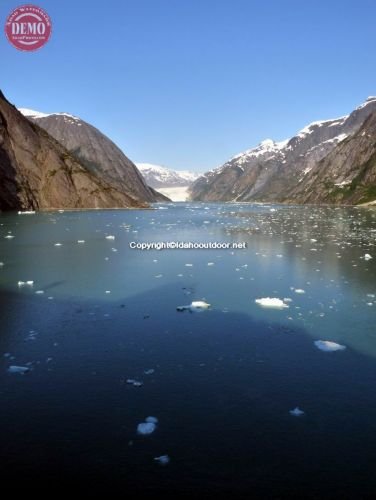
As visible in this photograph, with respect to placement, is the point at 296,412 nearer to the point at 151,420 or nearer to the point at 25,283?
the point at 151,420

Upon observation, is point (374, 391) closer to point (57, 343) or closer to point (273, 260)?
point (57, 343)

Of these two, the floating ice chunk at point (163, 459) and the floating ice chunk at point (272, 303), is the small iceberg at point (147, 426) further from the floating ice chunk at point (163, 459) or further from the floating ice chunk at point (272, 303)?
the floating ice chunk at point (272, 303)

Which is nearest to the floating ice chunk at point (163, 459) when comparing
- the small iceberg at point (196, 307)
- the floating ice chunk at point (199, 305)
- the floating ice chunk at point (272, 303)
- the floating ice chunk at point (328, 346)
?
the floating ice chunk at point (328, 346)

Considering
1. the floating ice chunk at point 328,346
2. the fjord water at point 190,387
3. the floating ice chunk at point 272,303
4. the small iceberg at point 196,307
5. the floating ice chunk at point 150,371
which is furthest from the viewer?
the floating ice chunk at point 272,303

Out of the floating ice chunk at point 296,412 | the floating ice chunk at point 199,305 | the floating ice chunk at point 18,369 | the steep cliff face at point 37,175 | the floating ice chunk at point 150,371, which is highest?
the steep cliff face at point 37,175

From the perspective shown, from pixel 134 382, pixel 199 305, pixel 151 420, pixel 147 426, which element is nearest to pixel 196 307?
pixel 199 305

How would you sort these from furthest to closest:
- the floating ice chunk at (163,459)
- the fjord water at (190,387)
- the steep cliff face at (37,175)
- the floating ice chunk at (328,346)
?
the steep cliff face at (37,175), the floating ice chunk at (328,346), the floating ice chunk at (163,459), the fjord water at (190,387)
